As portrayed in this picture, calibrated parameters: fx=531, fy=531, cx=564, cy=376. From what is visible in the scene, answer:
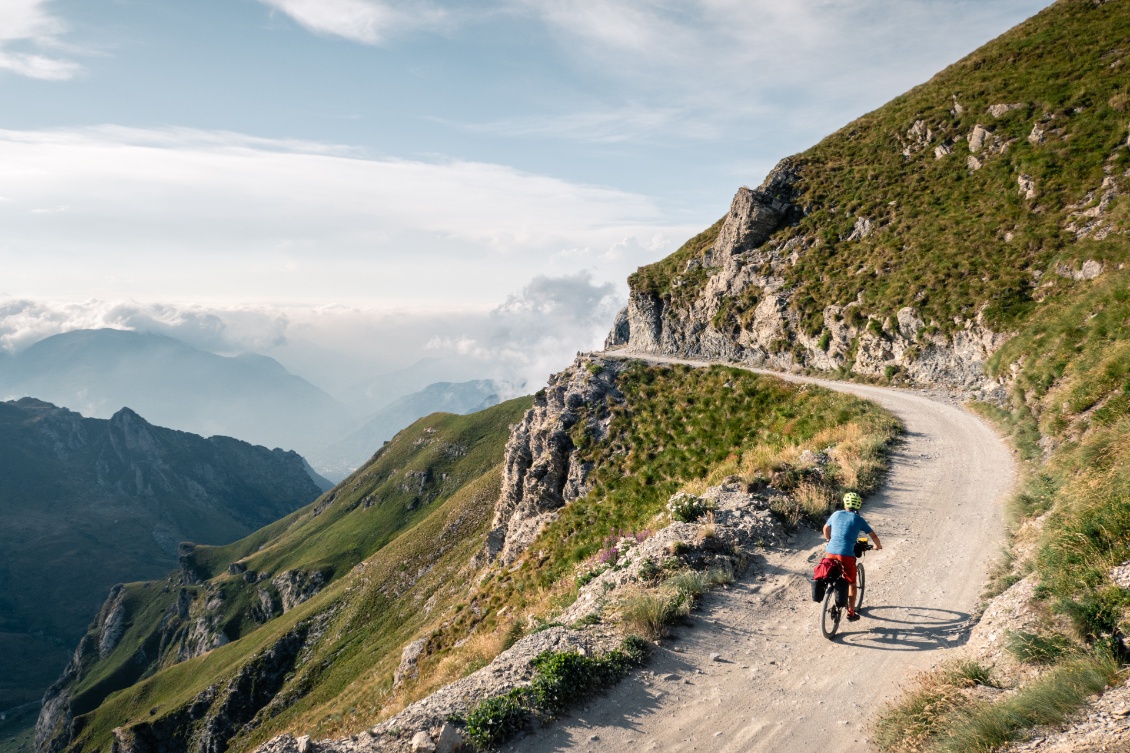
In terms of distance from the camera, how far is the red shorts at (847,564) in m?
10.9

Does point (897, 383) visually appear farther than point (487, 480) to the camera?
No

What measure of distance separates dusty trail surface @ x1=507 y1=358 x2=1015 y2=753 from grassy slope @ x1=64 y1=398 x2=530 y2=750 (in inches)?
2687

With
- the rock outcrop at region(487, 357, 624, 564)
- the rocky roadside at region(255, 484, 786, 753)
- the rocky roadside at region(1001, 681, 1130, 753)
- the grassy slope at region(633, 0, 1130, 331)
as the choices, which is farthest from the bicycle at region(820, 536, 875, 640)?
the grassy slope at region(633, 0, 1130, 331)

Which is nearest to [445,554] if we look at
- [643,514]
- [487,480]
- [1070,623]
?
[487,480]

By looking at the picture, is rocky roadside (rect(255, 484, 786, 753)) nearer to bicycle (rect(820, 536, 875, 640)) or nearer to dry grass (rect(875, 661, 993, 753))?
bicycle (rect(820, 536, 875, 640))

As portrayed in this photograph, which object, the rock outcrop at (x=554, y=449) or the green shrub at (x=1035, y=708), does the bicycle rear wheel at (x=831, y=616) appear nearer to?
the green shrub at (x=1035, y=708)

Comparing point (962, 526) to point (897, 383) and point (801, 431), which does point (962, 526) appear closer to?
point (801, 431)

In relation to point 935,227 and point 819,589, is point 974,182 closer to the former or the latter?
point 935,227

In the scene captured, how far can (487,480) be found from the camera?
9662 centimetres

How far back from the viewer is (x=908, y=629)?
10.7 m

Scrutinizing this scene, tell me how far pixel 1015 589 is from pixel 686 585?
6384 mm

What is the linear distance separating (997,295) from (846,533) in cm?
3002

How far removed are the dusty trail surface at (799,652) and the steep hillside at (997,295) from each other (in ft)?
3.04

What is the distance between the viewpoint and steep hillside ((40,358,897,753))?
17.6 m
